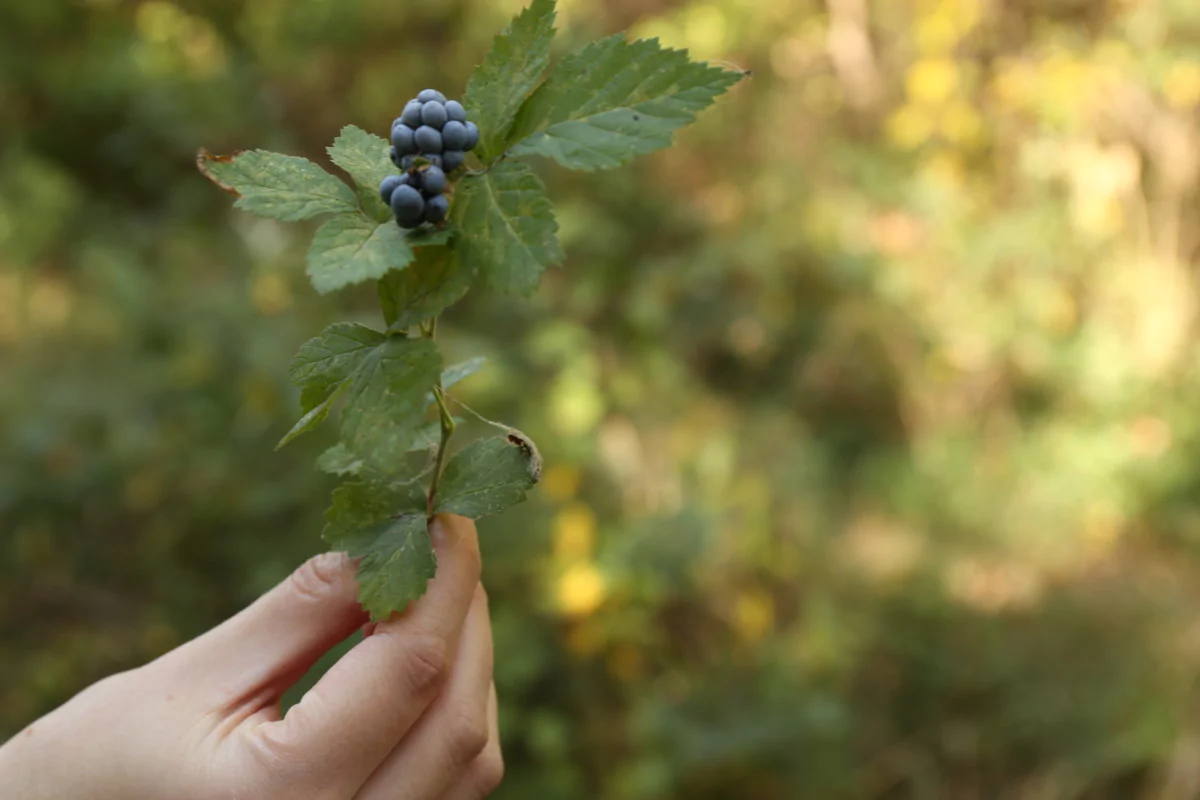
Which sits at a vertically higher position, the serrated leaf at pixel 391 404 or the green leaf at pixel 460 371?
the serrated leaf at pixel 391 404

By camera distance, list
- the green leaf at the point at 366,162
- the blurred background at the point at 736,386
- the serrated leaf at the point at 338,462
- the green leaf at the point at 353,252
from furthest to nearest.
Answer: the blurred background at the point at 736,386 < the serrated leaf at the point at 338,462 < the green leaf at the point at 366,162 < the green leaf at the point at 353,252

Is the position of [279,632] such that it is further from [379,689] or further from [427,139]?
[427,139]

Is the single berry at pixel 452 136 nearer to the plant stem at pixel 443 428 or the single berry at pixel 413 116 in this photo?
the single berry at pixel 413 116

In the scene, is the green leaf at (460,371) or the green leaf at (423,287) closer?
the green leaf at (423,287)

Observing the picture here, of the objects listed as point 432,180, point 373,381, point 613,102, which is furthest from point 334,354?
point 613,102

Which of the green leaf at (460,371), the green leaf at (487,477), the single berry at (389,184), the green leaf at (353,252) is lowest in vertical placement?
the green leaf at (487,477)

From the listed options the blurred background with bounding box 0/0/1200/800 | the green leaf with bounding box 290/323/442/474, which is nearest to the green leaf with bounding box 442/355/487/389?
the green leaf with bounding box 290/323/442/474

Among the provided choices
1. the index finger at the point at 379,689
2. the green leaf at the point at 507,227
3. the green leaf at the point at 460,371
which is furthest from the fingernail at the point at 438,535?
the green leaf at the point at 507,227

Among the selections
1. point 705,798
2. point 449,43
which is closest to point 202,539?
point 705,798
